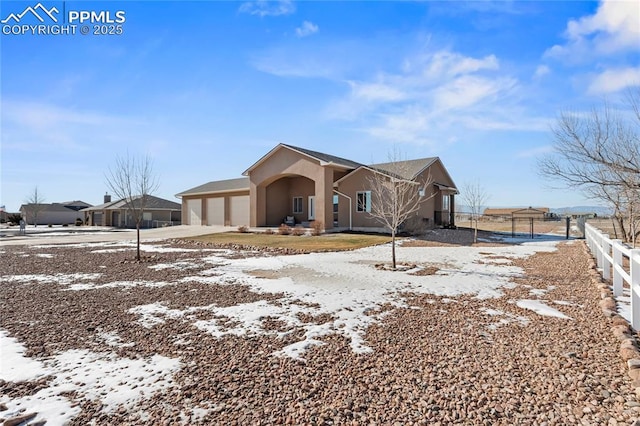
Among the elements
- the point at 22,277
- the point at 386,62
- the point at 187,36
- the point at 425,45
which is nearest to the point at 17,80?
the point at 187,36

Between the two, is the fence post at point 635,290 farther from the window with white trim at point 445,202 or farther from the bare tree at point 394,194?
the window with white trim at point 445,202

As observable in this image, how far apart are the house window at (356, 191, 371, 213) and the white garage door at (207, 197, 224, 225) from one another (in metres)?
15.5

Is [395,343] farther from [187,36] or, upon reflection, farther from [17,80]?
[17,80]

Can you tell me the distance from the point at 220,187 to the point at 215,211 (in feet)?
8.91

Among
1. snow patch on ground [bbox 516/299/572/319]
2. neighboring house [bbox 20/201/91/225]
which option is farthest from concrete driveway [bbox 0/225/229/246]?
neighboring house [bbox 20/201/91/225]

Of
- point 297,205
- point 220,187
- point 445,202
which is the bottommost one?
point 297,205

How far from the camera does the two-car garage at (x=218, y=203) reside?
3155 cm

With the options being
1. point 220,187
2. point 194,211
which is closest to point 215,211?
point 220,187

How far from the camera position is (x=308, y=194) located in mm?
28328

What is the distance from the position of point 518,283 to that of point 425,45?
8.95 m

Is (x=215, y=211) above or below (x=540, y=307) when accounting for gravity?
above

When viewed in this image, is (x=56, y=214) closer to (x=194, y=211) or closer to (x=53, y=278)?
(x=194, y=211)

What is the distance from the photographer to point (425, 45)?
12.4m

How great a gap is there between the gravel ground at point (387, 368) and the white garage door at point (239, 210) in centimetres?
2405
